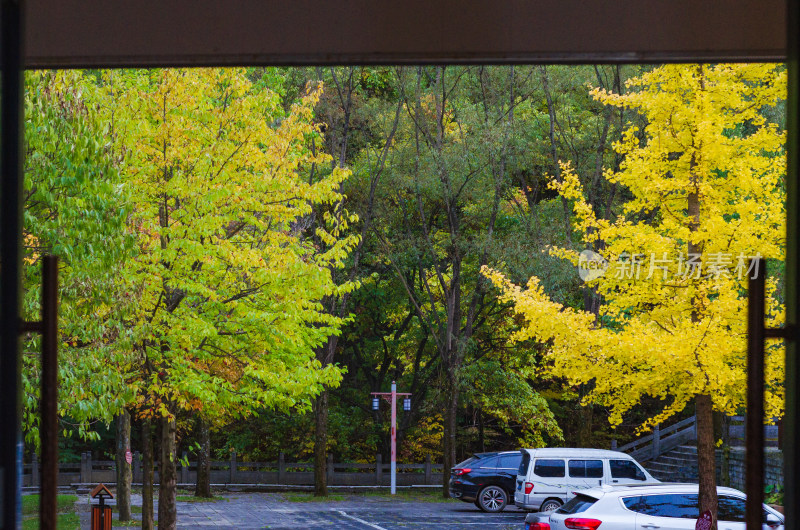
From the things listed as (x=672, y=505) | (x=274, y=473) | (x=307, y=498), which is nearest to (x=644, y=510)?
(x=672, y=505)

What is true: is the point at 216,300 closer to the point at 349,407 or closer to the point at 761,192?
the point at 761,192

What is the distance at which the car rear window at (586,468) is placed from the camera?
19594 millimetres

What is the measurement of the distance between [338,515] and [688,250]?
12.1 meters

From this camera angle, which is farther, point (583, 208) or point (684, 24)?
point (583, 208)

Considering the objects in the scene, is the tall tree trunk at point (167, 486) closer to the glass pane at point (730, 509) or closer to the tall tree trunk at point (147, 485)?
the tall tree trunk at point (147, 485)

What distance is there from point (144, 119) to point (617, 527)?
8953 mm

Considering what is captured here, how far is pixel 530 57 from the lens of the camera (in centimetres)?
416

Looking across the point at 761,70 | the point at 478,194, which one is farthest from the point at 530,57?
the point at 478,194

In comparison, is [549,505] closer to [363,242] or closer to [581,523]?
[581,523]

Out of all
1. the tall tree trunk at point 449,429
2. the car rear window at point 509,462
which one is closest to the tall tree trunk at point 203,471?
the tall tree trunk at point 449,429

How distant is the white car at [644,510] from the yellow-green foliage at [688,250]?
1.58 meters

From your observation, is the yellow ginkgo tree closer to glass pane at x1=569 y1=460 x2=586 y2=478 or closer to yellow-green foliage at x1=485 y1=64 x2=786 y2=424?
yellow-green foliage at x1=485 y1=64 x2=786 y2=424

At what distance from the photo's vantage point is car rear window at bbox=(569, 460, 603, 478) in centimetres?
1959

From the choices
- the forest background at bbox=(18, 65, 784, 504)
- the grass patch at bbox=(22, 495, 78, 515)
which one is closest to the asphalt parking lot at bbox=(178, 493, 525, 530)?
the forest background at bbox=(18, 65, 784, 504)
